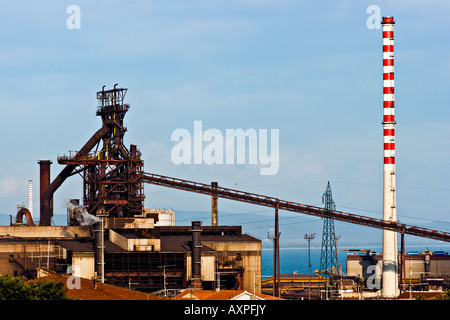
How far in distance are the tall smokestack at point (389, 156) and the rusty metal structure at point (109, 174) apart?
27.0m

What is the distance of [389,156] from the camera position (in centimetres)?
9956

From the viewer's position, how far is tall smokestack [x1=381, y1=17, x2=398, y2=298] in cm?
9906

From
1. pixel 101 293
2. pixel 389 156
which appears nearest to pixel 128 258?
pixel 101 293

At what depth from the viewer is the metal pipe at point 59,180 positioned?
101625mm

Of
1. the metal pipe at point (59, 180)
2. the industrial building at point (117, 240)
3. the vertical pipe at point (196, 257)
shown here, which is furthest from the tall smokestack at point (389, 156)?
the metal pipe at point (59, 180)

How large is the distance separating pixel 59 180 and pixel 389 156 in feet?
120

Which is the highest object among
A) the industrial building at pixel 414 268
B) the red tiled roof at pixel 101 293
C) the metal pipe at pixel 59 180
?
the metal pipe at pixel 59 180

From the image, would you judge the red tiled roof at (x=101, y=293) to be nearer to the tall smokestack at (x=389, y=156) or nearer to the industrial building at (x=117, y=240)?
the industrial building at (x=117, y=240)

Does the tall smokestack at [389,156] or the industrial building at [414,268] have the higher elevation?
the tall smokestack at [389,156]

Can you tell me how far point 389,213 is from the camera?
10069 centimetres

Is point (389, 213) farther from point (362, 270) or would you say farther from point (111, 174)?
point (111, 174)
